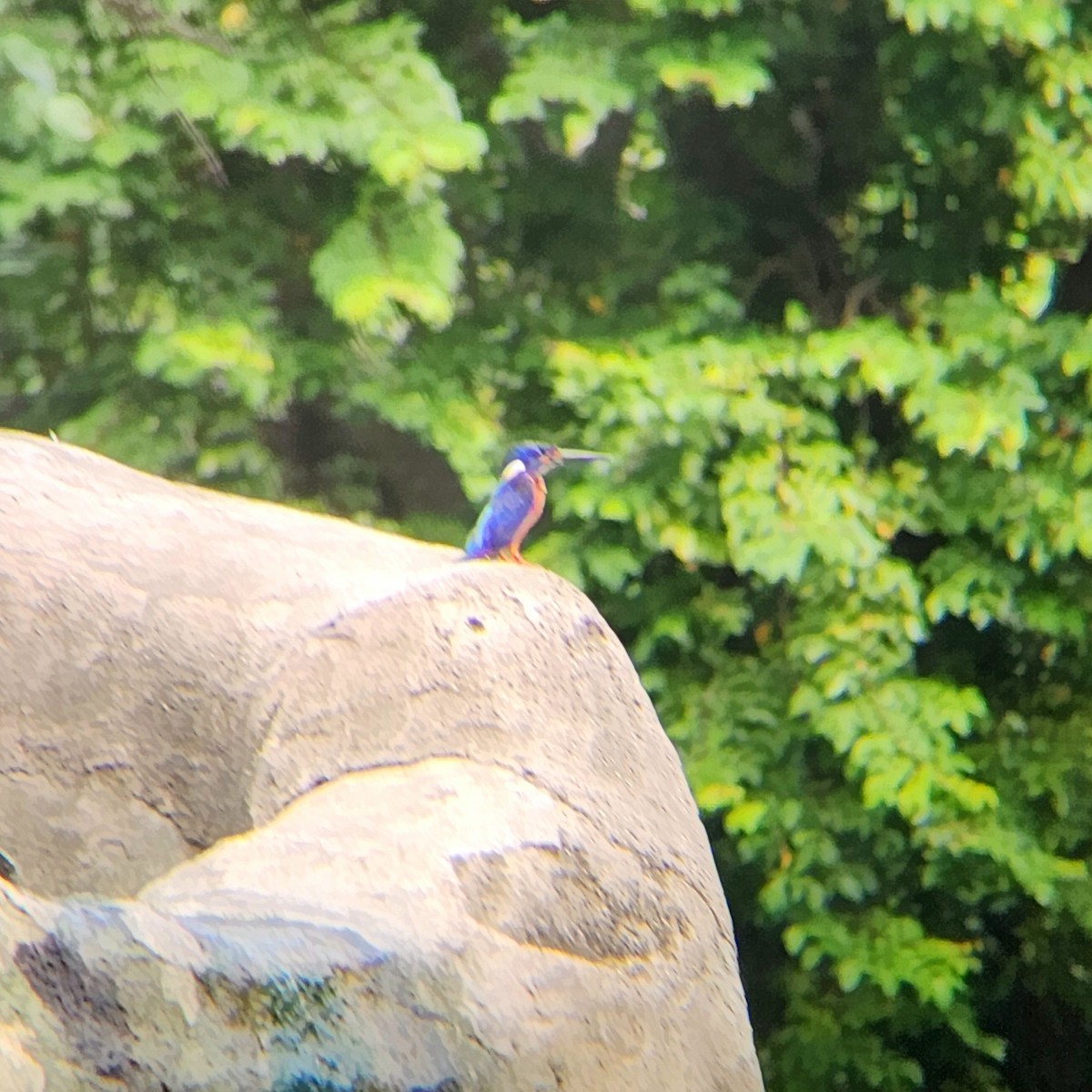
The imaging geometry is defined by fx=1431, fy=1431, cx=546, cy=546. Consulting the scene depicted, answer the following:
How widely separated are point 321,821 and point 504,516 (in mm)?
1002

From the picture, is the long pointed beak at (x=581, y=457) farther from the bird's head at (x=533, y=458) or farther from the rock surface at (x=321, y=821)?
the rock surface at (x=321, y=821)

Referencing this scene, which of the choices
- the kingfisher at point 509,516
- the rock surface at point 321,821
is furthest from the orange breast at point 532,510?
the rock surface at point 321,821

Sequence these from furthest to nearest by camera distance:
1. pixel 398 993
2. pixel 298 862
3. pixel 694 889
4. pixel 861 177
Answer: pixel 861 177
pixel 694 889
pixel 298 862
pixel 398 993

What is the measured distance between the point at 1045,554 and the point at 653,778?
2.15m

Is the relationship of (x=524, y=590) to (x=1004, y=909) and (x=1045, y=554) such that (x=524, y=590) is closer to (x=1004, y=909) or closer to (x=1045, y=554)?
(x=1045, y=554)

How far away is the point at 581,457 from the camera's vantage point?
125 inches

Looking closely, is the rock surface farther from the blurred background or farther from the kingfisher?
the blurred background

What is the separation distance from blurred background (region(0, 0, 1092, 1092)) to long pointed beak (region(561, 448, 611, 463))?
0.08m

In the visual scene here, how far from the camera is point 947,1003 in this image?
12.3 feet

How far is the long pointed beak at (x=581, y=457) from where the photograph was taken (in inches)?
123

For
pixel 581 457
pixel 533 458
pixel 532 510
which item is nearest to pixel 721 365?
pixel 581 457

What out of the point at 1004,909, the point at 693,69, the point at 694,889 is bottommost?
the point at 1004,909

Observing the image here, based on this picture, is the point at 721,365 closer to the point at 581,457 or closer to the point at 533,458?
the point at 581,457

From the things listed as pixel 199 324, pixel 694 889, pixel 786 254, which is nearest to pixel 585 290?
pixel 786 254
